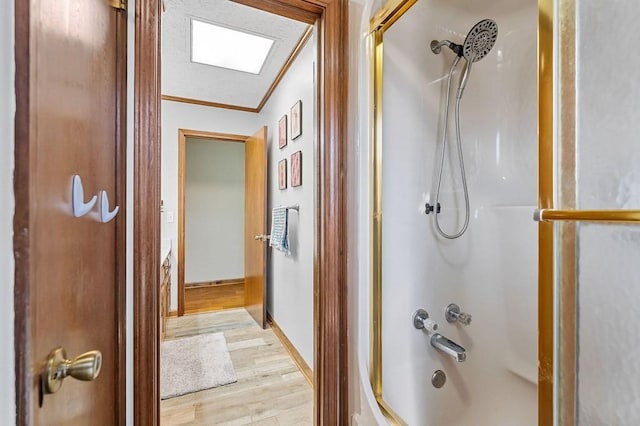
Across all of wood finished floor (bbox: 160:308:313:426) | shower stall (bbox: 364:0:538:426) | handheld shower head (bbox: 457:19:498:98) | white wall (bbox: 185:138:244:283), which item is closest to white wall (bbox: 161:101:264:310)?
wood finished floor (bbox: 160:308:313:426)

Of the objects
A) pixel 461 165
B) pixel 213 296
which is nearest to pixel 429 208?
pixel 461 165

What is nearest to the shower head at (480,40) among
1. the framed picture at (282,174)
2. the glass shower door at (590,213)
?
the glass shower door at (590,213)

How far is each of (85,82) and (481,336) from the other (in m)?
1.71

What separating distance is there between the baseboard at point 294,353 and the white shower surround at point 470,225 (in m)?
0.98

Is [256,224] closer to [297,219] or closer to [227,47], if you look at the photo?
[297,219]

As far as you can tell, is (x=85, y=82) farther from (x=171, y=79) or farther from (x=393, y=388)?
(x=171, y=79)

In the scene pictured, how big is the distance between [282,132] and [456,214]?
174cm

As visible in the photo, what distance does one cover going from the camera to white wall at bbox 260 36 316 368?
2072 millimetres

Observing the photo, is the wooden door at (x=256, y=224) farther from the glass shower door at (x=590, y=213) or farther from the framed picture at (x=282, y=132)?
the glass shower door at (x=590, y=213)

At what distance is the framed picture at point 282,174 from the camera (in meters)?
2.59

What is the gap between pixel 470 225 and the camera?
1403 millimetres

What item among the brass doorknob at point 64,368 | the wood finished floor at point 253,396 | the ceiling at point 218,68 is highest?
the ceiling at point 218,68

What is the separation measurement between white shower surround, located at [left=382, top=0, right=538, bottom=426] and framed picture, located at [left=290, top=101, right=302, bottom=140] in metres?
1.07
